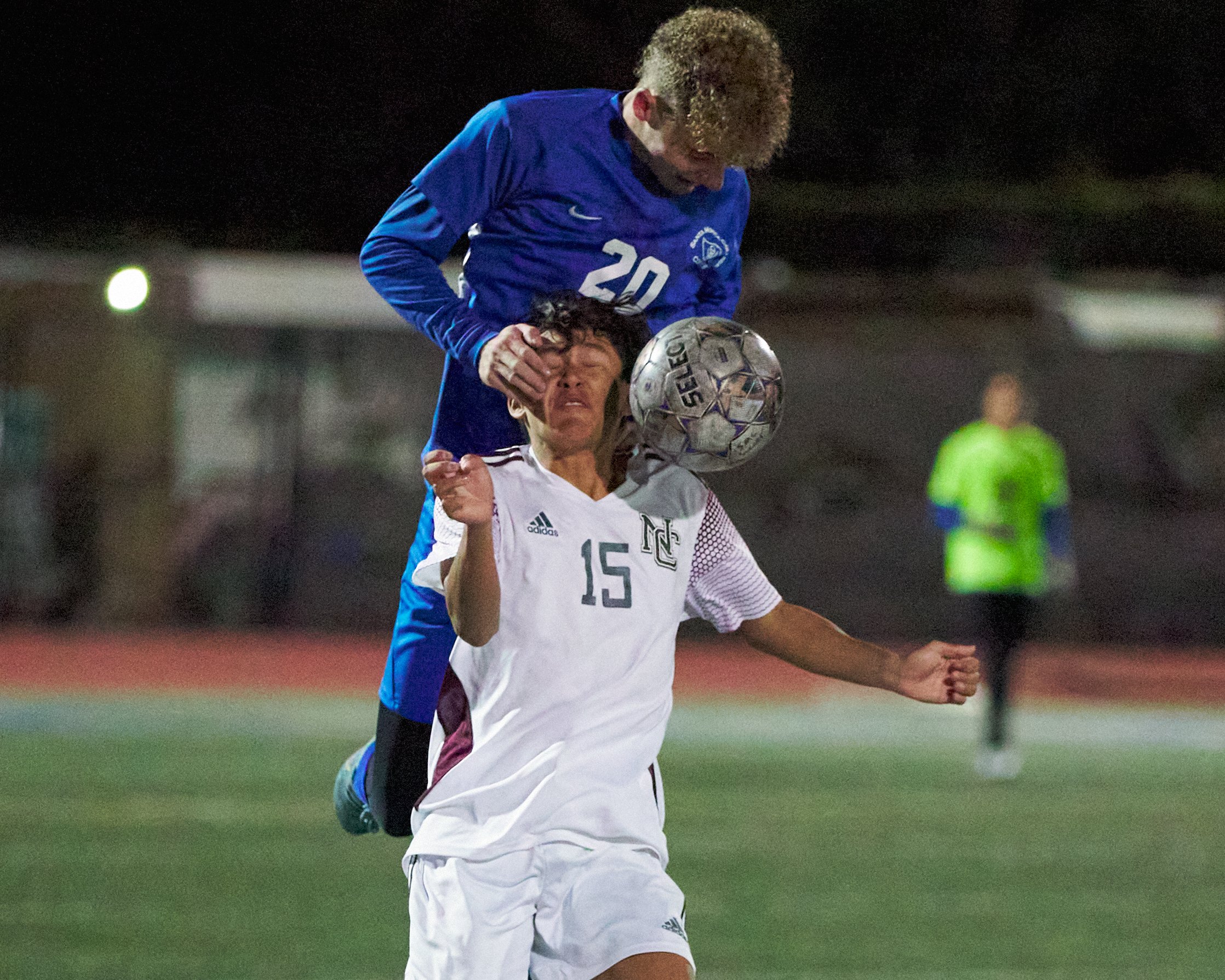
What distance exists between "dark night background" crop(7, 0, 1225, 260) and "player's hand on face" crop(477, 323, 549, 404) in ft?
45.1

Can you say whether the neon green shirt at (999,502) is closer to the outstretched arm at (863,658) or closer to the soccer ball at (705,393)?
the outstretched arm at (863,658)

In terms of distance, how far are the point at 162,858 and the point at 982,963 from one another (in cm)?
331

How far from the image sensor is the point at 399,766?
4.11m

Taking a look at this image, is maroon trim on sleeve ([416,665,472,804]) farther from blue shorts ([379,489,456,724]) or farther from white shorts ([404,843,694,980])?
blue shorts ([379,489,456,724])

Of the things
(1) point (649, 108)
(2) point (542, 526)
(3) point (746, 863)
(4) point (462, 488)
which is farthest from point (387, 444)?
(4) point (462, 488)

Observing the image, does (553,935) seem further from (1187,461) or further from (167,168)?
(167,168)

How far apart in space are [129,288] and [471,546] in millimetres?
14410

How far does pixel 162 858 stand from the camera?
24.4 ft

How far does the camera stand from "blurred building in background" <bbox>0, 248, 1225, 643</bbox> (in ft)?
60.7

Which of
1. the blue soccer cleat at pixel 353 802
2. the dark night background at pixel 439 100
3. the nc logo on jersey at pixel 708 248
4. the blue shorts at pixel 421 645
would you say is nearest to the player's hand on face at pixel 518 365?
the blue shorts at pixel 421 645

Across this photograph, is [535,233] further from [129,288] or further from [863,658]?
[129,288]

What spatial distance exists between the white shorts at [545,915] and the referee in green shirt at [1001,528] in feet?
23.5

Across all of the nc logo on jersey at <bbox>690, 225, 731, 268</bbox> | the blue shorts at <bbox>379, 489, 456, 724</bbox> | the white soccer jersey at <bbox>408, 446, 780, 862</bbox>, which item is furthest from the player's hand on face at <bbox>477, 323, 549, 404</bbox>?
the nc logo on jersey at <bbox>690, 225, 731, 268</bbox>

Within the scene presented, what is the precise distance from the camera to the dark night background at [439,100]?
808 inches
